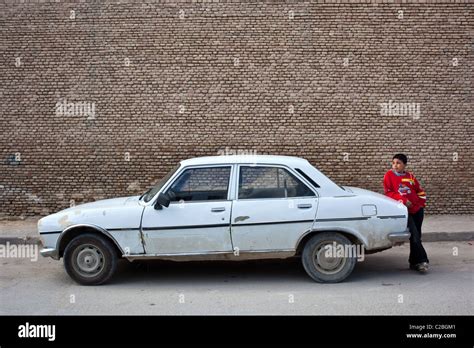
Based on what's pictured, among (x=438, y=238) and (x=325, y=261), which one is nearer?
(x=325, y=261)

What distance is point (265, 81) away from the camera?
453 inches

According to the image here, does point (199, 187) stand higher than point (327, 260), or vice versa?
point (199, 187)

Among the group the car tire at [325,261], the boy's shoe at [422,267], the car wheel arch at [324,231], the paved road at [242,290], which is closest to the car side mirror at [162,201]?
the paved road at [242,290]

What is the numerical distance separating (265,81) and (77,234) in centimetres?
584

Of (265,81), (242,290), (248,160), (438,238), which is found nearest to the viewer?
(242,290)

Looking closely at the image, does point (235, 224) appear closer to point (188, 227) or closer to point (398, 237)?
point (188, 227)

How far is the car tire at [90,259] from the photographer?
6.82 metres

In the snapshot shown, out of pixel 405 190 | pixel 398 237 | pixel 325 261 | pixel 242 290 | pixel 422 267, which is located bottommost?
pixel 242 290

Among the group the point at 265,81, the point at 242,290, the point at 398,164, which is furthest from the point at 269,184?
the point at 265,81

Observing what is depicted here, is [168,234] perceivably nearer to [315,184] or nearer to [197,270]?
[197,270]

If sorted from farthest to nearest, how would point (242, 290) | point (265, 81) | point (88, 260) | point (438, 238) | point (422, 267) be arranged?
point (265, 81)
point (438, 238)
point (422, 267)
point (88, 260)
point (242, 290)

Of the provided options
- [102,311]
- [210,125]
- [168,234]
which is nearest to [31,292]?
[102,311]

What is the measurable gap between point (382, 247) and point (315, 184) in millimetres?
1097

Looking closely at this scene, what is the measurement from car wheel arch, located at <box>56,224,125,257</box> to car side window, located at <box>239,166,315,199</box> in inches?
63.5
